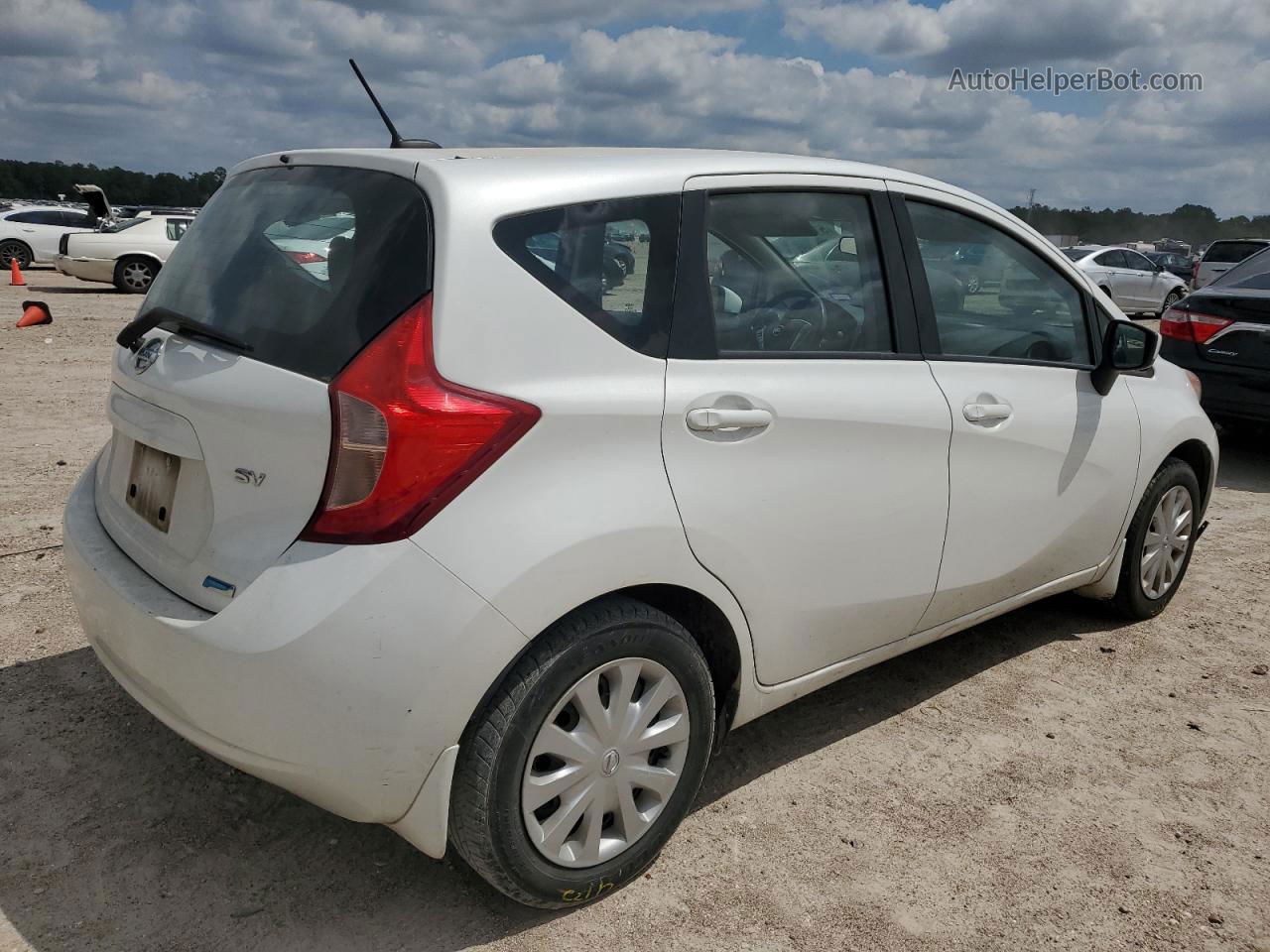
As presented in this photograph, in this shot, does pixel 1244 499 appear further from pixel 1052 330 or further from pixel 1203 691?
pixel 1052 330

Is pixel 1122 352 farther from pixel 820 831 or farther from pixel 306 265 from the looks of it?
pixel 306 265

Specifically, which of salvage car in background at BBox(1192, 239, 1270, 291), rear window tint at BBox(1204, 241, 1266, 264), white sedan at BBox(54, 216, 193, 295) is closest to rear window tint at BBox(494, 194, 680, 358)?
white sedan at BBox(54, 216, 193, 295)

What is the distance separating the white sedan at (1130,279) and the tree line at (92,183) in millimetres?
72386

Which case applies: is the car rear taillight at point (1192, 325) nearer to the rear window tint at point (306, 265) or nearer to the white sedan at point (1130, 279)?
the rear window tint at point (306, 265)

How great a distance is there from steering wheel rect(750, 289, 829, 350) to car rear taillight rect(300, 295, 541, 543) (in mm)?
950

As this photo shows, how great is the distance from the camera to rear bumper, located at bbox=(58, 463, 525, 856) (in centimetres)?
220

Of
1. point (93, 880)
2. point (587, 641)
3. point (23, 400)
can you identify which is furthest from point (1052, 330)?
point (23, 400)

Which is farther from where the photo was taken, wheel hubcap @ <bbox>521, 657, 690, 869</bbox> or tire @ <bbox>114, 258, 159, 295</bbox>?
tire @ <bbox>114, 258, 159, 295</bbox>

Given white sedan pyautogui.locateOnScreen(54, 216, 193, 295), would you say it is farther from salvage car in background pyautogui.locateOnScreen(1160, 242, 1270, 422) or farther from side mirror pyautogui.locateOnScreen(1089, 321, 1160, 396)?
side mirror pyautogui.locateOnScreen(1089, 321, 1160, 396)

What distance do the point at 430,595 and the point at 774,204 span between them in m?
1.51

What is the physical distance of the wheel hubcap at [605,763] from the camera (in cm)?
250

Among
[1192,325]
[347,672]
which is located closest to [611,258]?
[347,672]

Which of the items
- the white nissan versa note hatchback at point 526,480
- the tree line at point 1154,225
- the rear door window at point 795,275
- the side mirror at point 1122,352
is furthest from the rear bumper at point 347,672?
the tree line at point 1154,225

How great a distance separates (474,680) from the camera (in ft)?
7.49
